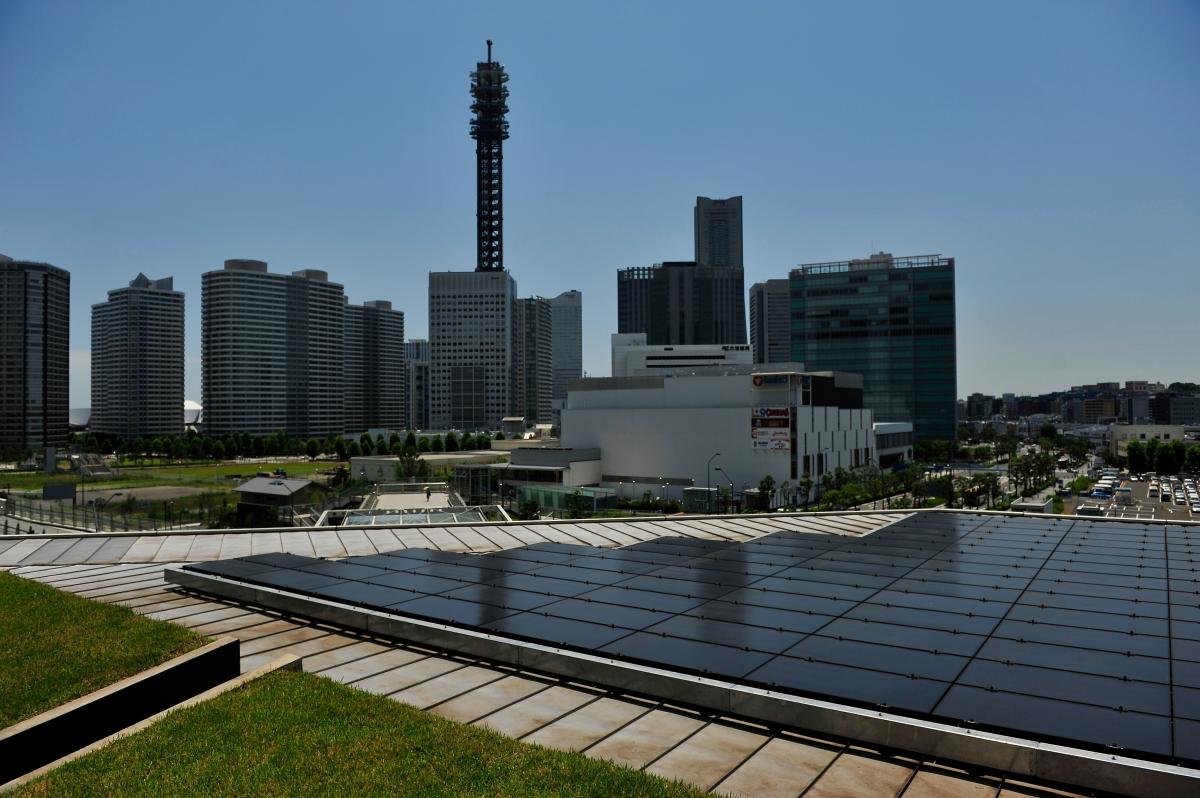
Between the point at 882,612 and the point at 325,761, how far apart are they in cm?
983

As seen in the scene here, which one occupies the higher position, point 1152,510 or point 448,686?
point 448,686

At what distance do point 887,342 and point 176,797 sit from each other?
645ft

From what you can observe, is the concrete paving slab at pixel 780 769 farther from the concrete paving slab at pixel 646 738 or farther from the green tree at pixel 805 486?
the green tree at pixel 805 486

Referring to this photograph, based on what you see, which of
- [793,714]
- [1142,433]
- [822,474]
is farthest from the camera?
[1142,433]

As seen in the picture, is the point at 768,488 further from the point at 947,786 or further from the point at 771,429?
the point at 947,786

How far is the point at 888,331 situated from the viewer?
18775 cm

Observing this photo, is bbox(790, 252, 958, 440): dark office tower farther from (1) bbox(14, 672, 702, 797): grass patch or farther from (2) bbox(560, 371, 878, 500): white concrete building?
(1) bbox(14, 672, 702, 797): grass patch

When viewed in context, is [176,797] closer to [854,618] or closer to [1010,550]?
[854,618]

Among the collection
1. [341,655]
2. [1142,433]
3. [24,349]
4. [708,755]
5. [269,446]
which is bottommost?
[269,446]

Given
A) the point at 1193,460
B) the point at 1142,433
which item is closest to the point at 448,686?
the point at 1193,460

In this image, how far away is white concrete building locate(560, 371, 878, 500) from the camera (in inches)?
3871

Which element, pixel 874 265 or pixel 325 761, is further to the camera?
pixel 874 265

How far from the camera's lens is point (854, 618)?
43.3 feet

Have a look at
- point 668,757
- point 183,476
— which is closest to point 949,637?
point 668,757
